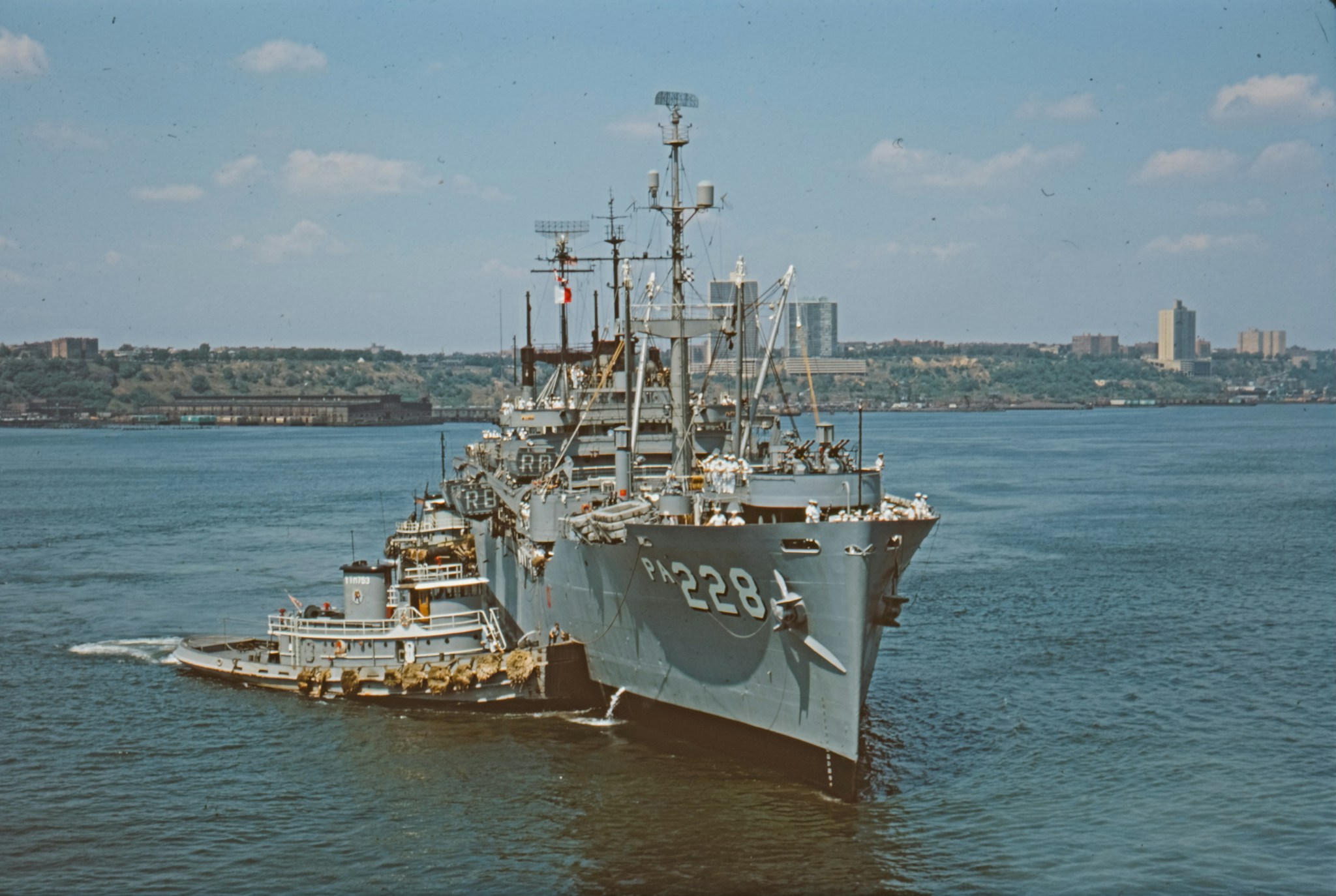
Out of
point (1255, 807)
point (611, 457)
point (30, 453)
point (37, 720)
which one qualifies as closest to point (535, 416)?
point (611, 457)

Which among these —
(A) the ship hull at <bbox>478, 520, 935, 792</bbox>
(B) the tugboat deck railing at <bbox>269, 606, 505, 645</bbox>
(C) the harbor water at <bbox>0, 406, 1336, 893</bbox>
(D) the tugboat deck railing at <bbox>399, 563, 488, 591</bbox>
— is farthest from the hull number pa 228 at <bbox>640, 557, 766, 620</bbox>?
(D) the tugboat deck railing at <bbox>399, 563, 488, 591</bbox>

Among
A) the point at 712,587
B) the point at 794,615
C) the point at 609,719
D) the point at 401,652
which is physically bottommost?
the point at 609,719

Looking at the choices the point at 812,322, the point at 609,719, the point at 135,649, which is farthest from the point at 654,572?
the point at 812,322

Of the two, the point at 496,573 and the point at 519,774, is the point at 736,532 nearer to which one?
the point at 519,774

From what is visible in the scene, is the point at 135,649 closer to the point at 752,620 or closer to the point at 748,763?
the point at 748,763

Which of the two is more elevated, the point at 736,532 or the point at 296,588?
the point at 736,532

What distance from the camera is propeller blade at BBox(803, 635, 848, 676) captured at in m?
22.2

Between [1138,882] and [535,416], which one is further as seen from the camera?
[535,416]

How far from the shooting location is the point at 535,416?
34781 mm

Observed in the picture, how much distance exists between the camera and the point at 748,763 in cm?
2528

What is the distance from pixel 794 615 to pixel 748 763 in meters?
4.38

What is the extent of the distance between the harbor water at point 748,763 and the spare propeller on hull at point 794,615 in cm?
308

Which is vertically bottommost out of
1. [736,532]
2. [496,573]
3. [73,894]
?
[73,894]

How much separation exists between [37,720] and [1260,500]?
64520 mm
